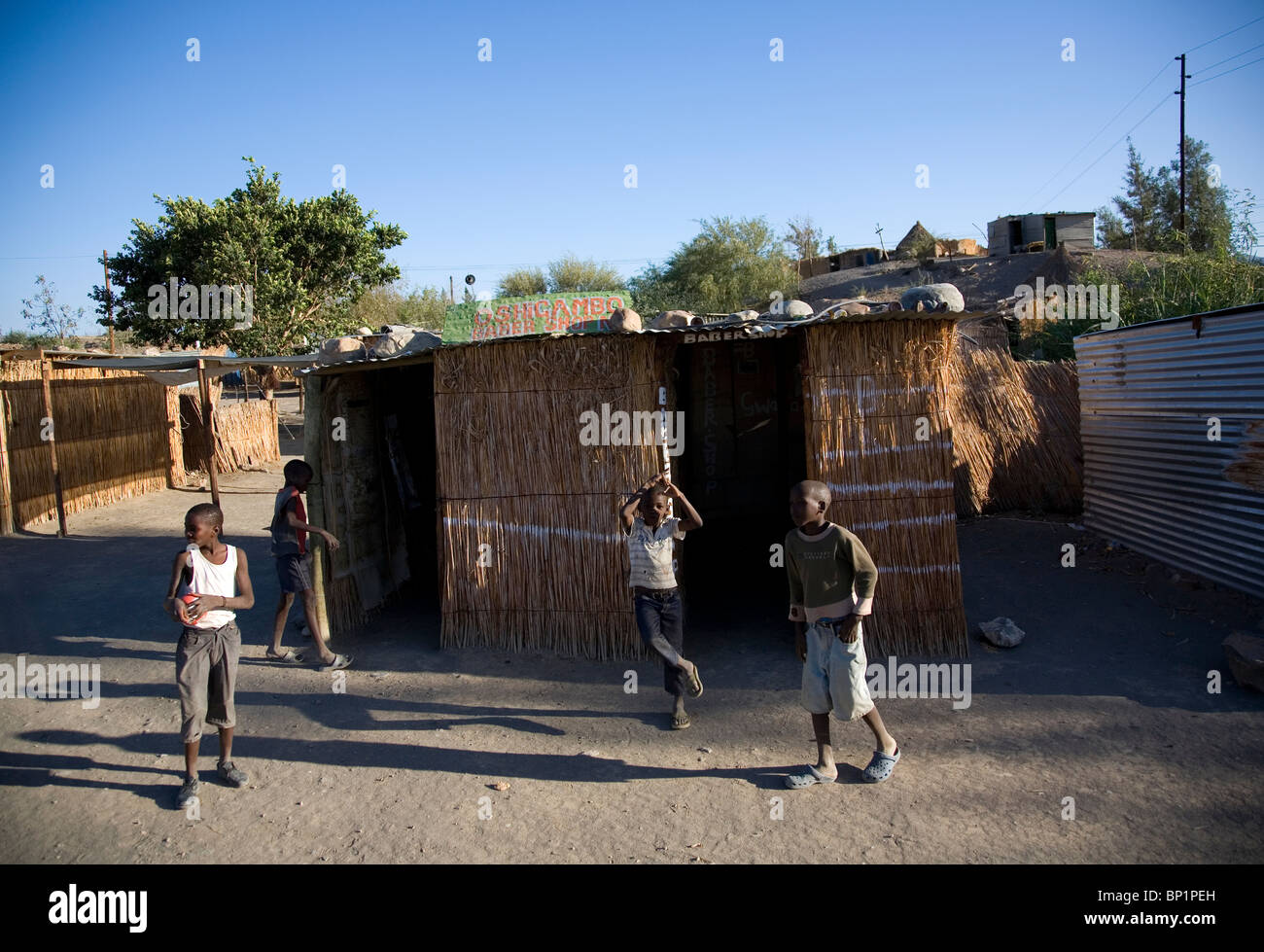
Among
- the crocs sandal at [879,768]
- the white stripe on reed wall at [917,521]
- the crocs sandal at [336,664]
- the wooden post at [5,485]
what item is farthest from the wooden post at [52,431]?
the crocs sandal at [879,768]

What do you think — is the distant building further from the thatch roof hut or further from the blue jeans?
the blue jeans

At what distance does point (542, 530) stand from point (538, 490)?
0.32 meters

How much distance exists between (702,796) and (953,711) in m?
2.00

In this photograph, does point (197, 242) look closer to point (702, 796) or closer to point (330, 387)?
point (330, 387)

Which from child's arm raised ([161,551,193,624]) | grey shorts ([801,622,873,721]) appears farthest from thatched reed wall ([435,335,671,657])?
child's arm raised ([161,551,193,624])

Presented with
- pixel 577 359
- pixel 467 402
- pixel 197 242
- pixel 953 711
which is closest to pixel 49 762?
pixel 467 402

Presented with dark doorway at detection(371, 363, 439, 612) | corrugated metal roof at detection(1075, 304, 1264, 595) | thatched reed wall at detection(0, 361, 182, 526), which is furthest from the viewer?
thatched reed wall at detection(0, 361, 182, 526)

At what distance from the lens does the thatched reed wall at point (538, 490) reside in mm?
6344

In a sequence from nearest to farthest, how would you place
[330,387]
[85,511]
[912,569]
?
[912,569], [330,387], [85,511]

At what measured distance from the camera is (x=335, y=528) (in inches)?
278

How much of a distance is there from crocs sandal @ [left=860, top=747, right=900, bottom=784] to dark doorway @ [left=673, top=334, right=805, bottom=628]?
16.6 ft

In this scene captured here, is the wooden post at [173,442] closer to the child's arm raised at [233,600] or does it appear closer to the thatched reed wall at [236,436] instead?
the thatched reed wall at [236,436]

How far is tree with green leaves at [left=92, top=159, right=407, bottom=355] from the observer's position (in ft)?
59.5

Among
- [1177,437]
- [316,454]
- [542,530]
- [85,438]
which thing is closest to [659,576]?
[542,530]
